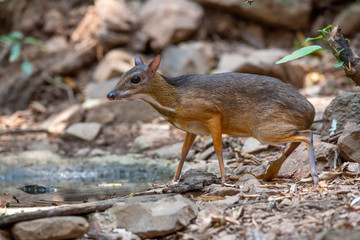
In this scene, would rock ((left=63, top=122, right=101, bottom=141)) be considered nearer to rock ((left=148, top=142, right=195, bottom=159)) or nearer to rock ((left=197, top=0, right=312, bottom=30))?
rock ((left=148, top=142, right=195, bottom=159))

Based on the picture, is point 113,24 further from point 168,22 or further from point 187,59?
point 187,59

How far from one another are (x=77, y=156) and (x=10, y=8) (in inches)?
356

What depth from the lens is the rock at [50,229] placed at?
12.9ft

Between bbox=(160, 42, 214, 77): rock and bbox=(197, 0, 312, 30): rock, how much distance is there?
6.26ft

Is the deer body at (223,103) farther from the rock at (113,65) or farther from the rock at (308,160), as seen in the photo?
the rock at (113,65)

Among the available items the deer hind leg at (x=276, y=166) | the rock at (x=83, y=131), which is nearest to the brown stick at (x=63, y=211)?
the deer hind leg at (x=276, y=166)

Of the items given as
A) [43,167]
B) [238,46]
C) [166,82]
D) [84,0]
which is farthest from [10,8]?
[166,82]

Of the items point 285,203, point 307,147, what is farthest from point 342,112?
point 285,203

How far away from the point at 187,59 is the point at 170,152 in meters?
5.52

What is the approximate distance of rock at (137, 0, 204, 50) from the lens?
14.2m

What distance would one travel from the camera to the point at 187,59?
1321cm

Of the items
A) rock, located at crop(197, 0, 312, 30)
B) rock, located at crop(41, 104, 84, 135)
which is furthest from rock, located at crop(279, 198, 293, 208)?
rock, located at crop(197, 0, 312, 30)

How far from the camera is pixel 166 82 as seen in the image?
234 inches

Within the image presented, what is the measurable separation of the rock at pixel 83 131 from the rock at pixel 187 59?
12.0 feet
